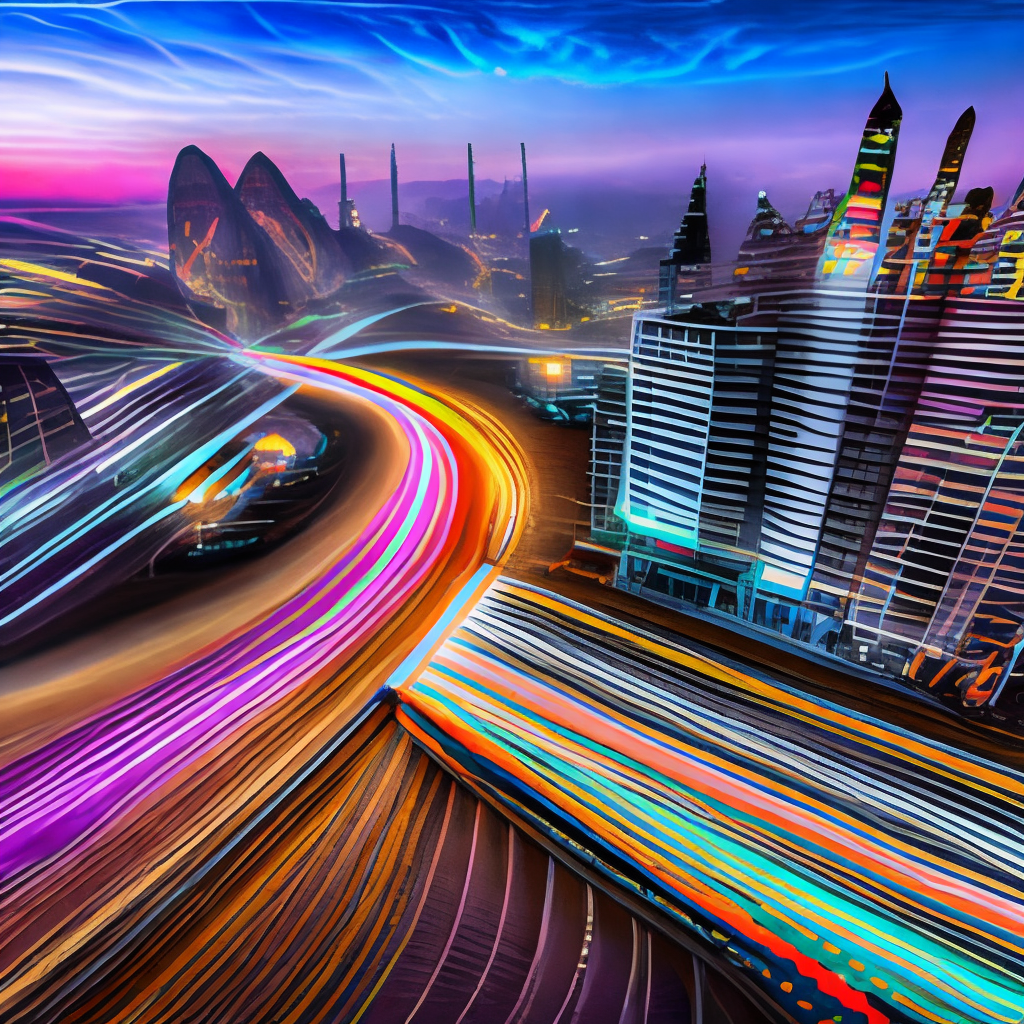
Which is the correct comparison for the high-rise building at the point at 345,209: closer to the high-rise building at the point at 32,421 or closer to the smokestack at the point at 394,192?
the smokestack at the point at 394,192

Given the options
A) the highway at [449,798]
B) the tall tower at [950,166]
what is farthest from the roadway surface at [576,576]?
the tall tower at [950,166]

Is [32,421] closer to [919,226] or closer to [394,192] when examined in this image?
[394,192]

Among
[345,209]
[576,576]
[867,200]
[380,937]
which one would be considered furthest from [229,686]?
[867,200]

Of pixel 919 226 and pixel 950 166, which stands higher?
pixel 950 166

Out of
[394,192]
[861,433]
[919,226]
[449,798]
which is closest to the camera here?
[919,226]

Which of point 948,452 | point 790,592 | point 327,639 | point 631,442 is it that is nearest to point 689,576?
point 790,592

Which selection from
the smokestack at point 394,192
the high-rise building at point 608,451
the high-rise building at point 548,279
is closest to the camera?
the high-rise building at point 608,451
